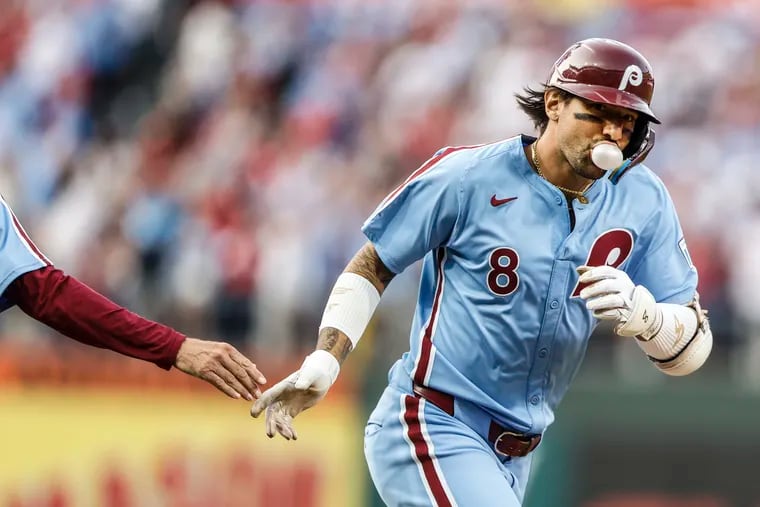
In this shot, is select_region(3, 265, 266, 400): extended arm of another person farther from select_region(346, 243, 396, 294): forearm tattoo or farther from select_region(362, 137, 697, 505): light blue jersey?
select_region(362, 137, 697, 505): light blue jersey

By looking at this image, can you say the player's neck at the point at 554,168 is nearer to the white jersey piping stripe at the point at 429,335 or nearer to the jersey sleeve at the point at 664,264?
the jersey sleeve at the point at 664,264

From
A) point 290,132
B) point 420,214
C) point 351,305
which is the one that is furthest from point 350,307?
point 290,132

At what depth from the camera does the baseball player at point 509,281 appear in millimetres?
5297

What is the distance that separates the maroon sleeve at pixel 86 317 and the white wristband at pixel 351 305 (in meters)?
0.55

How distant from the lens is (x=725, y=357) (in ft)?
34.0

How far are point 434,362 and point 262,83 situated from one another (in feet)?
29.5

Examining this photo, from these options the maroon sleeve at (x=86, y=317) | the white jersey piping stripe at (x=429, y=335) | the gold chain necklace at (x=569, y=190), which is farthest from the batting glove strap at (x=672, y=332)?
the maroon sleeve at (x=86, y=317)

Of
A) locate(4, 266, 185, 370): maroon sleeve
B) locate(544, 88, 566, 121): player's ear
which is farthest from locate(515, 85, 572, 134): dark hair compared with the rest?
locate(4, 266, 185, 370): maroon sleeve

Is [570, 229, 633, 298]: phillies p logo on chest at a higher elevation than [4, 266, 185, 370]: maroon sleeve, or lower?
higher

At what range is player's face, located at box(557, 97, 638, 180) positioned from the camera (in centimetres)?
528

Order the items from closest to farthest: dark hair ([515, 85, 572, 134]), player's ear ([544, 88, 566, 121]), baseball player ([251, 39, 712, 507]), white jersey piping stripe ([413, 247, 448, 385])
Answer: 1. baseball player ([251, 39, 712, 507])
2. player's ear ([544, 88, 566, 121])
3. white jersey piping stripe ([413, 247, 448, 385])
4. dark hair ([515, 85, 572, 134])

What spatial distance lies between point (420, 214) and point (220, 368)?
885 millimetres

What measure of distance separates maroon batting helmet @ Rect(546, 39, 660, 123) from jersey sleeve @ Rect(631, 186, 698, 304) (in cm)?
44

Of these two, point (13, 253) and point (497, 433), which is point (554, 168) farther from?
point (13, 253)
